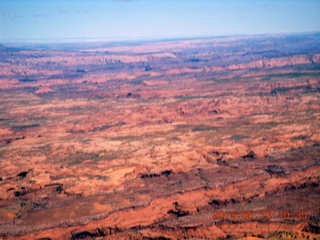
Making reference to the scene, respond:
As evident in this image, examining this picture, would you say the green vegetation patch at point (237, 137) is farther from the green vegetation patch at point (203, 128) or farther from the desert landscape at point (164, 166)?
the green vegetation patch at point (203, 128)

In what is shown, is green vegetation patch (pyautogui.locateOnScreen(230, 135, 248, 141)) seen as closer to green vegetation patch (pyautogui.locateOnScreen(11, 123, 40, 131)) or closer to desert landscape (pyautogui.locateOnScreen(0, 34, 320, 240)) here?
desert landscape (pyautogui.locateOnScreen(0, 34, 320, 240))

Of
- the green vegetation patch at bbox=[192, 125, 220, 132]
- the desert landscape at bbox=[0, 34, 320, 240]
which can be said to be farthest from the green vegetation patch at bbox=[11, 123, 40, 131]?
the green vegetation patch at bbox=[192, 125, 220, 132]

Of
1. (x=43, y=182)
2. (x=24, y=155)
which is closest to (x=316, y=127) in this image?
(x=43, y=182)

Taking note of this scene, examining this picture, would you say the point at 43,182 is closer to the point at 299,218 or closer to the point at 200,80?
the point at 299,218

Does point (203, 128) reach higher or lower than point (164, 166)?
higher

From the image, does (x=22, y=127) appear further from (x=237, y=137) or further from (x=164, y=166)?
(x=237, y=137)

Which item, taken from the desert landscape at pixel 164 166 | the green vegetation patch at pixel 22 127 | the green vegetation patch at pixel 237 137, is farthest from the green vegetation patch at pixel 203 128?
the green vegetation patch at pixel 22 127

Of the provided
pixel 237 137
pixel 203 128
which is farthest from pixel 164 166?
pixel 203 128

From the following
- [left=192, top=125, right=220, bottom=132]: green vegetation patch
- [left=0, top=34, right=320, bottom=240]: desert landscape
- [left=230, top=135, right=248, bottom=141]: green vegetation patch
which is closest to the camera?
[left=0, top=34, right=320, bottom=240]: desert landscape
